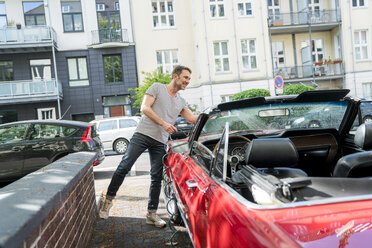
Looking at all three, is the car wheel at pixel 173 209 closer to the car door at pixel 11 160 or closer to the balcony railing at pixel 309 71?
the car door at pixel 11 160

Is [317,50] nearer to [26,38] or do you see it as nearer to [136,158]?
[26,38]

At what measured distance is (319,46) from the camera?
2514cm

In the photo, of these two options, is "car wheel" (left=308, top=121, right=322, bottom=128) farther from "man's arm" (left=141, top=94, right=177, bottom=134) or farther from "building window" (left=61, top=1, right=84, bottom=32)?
"building window" (left=61, top=1, right=84, bottom=32)

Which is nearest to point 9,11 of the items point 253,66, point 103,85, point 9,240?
point 103,85

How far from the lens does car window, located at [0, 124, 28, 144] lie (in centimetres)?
764

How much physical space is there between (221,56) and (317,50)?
848cm

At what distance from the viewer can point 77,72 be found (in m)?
22.6

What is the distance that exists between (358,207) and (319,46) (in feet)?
87.5

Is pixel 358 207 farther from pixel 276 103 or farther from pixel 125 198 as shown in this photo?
pixel 125 198

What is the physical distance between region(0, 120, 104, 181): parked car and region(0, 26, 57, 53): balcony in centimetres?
1482

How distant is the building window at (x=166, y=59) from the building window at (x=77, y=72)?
17.5 ft

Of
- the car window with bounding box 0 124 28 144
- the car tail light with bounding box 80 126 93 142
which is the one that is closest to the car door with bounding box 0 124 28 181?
the car window with bounding box 0 124 28 144

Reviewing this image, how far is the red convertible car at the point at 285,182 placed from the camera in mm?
1228

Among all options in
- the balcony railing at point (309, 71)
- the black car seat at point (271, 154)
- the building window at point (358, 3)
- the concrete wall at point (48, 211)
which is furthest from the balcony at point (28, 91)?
the building window at point (358, 3)
